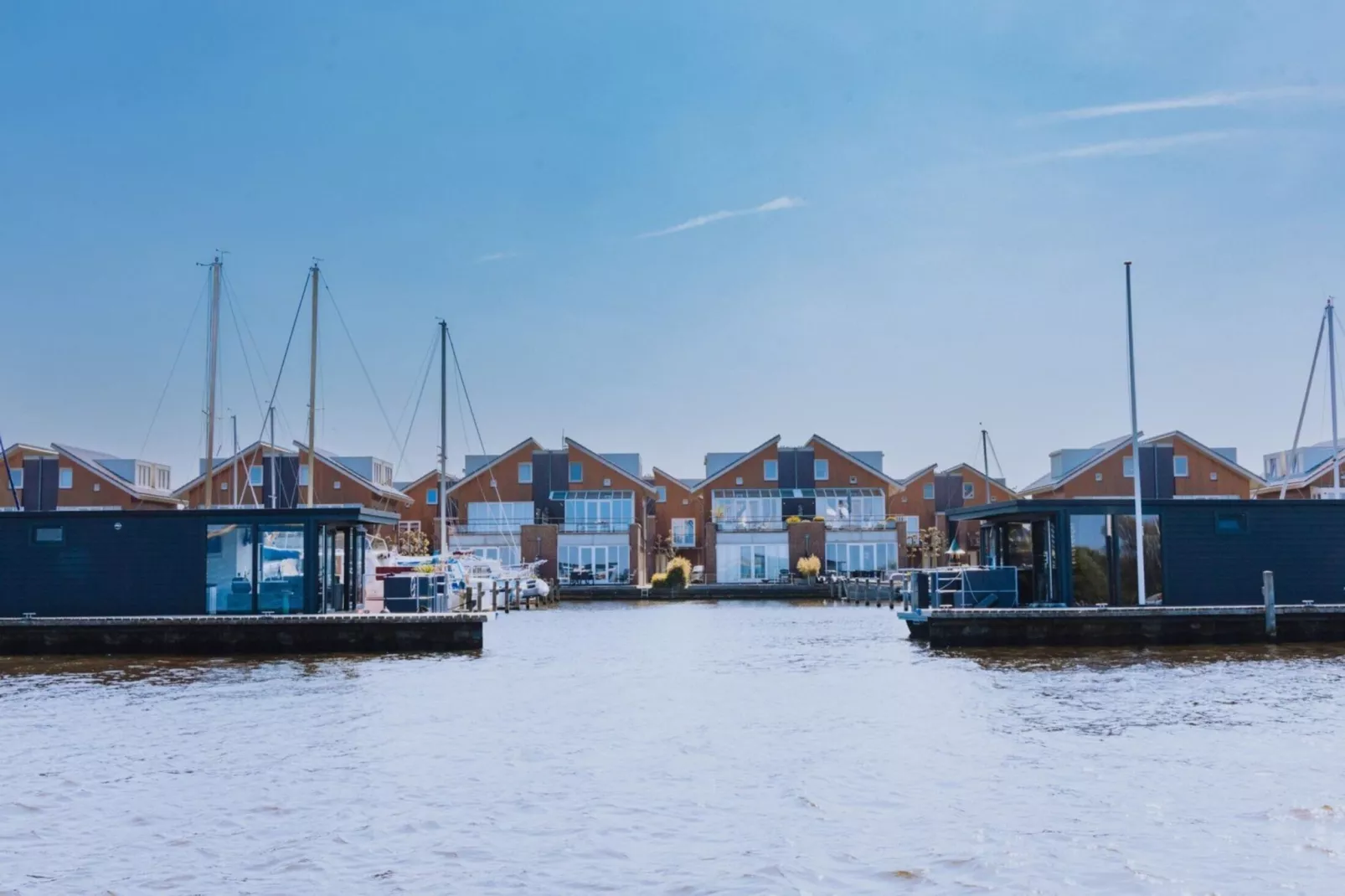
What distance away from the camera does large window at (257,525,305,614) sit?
3391cm

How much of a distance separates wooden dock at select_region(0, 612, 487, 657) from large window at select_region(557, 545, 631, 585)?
40784 mm

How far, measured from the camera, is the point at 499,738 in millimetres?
19641

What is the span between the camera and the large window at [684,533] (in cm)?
8300

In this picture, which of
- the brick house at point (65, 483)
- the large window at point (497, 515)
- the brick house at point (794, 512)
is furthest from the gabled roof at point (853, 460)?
the brick house at point (65, 483)

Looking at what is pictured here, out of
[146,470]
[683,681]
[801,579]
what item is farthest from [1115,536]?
[146,470]

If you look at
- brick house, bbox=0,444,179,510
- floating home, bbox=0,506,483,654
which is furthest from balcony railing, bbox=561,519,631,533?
floating home, bbox=0,506,483,654

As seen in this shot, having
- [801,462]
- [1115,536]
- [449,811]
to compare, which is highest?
[801,462]

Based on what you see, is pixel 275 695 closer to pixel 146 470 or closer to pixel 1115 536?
pixel 1115 536

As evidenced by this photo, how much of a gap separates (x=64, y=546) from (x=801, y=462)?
2094 inches

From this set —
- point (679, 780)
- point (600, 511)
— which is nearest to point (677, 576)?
point (600, 511)

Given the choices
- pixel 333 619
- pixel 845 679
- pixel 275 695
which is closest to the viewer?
pixel 275 695

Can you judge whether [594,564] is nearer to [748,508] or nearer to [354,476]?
[748,508]

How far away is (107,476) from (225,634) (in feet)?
158

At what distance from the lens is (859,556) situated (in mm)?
74875
